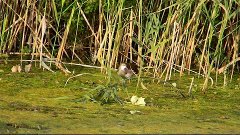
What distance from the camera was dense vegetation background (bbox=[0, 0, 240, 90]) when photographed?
13.0 feet

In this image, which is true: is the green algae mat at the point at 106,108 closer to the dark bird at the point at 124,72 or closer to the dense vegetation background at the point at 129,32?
the dark bird at the point at 124,72

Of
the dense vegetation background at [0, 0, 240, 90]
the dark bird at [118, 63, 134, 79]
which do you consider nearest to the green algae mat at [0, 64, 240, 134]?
the dark bird at [118, 63, 134, 79]

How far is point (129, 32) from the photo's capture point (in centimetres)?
439

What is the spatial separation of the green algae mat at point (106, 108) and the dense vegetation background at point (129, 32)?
0.19 metres

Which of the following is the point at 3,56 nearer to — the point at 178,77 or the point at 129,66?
the point at 129,66

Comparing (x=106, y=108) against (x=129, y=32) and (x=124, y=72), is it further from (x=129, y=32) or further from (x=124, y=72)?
(x=129, y=32)

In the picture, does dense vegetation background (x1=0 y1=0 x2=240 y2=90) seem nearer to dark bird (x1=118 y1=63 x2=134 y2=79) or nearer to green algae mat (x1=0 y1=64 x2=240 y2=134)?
dark bird (x1=118 y1=63 x2=134 y2=79)

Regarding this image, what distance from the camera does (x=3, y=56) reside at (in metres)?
4.73

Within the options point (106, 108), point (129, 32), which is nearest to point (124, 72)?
point (129, 32)

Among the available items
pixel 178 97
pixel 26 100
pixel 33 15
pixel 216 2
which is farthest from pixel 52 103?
pixel 33 15

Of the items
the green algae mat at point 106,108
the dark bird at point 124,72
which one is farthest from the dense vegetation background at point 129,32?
the green algae mat at point 106,108

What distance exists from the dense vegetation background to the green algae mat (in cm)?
19

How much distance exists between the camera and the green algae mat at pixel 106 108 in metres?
2.85

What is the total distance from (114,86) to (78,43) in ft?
5.75
